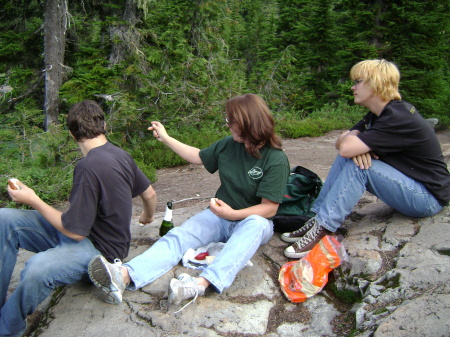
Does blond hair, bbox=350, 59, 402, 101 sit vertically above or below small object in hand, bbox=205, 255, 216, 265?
above

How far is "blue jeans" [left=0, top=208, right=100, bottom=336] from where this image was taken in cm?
257

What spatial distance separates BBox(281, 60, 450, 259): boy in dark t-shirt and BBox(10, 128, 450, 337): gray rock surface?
0.93ft

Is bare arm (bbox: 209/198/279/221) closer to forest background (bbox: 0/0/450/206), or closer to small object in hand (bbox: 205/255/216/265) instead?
small object in hand (bbox: 205/255/216/265)

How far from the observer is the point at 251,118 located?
10.4 feet

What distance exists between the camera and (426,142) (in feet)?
10.7

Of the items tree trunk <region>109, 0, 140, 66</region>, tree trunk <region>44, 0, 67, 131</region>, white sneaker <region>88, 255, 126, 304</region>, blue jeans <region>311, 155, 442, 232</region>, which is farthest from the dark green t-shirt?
tree trunk <region>44, 0, 67, 131</region>

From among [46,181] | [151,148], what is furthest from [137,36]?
[46,181]

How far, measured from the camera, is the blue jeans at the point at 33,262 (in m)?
2.57

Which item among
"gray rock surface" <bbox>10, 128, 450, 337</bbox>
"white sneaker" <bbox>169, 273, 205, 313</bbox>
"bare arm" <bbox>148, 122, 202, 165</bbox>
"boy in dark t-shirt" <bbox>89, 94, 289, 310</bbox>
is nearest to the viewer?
"gray rock surface" <bbox>10, 128, 450, 337</bbox>

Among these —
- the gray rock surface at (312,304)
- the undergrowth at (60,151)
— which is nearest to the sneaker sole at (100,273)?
the gray rock surface at (312,304)

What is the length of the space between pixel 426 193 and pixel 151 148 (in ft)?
19.4

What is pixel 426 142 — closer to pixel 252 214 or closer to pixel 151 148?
pixel 252 214

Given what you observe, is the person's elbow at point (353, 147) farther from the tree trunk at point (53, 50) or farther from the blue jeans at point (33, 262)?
the tree trunk at point (53, 50)

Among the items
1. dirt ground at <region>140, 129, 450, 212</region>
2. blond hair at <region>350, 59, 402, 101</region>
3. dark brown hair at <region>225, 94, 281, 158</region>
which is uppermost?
blond hair at <region>350, 59, 402, 101</region>
